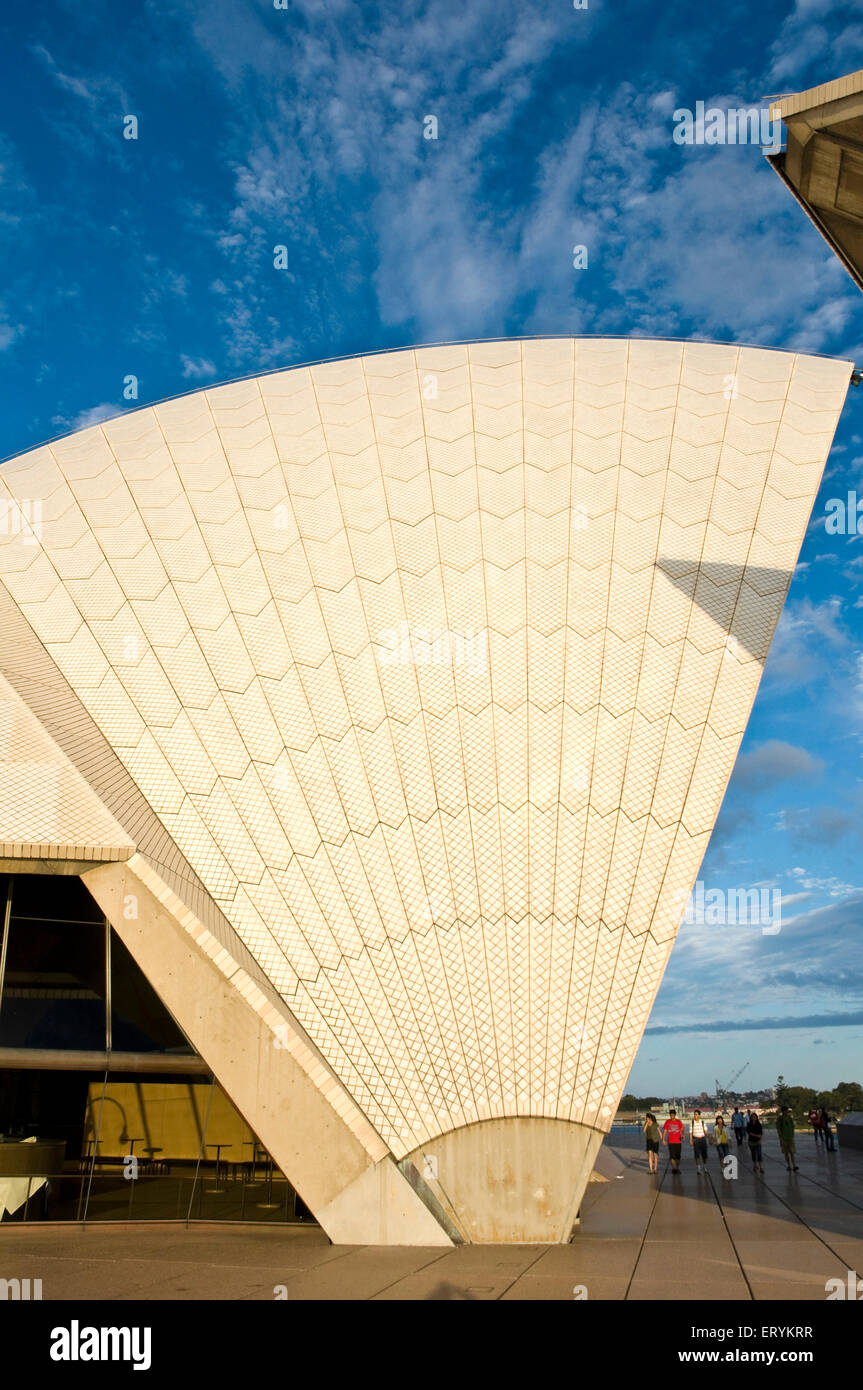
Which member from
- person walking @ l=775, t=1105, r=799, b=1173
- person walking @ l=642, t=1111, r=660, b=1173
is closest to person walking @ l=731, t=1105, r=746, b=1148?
person walking @ l=642, t=1111, r=660, b=1173

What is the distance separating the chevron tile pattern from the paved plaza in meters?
1.74

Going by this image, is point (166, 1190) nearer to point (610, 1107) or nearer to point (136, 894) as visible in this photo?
point (136, 894)

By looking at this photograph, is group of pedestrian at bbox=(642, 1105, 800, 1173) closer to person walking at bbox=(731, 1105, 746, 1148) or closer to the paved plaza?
person walking at bbox=(731, 1105, 746, 1148)

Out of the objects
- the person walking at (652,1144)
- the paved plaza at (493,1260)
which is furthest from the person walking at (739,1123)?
the paved plaza at (493,1260)

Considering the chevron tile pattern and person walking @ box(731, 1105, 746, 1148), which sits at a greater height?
the chevron tile pattern

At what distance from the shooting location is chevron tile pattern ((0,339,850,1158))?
12.4 metres

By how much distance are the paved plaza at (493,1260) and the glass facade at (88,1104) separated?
0.37 meters

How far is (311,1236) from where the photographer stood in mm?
12062

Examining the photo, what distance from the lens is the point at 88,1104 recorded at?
13961 mm

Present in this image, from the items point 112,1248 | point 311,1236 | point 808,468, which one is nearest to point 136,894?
point 112,1248

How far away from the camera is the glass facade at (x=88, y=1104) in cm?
1329

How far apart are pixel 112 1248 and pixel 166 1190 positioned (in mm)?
2519
